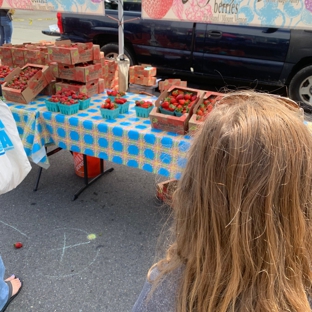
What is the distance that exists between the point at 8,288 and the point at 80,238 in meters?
0.66

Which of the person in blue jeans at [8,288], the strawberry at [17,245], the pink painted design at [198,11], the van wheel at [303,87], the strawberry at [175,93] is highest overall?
the pink painted design at [198,11]

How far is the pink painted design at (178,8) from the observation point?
2.92 m

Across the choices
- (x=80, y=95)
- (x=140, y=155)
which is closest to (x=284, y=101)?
(x=140, y=155)

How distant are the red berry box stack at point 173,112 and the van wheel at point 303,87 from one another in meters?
3.05

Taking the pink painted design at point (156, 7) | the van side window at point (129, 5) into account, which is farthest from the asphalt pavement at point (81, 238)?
the van side window at point (129, 5)

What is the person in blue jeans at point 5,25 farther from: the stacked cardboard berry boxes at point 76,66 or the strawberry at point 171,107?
the strawberry at point 171,107

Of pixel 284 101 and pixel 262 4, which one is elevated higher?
pixel 262 4

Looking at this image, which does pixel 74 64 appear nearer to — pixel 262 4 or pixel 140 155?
pixel 140 155

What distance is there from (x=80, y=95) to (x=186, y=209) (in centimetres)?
239

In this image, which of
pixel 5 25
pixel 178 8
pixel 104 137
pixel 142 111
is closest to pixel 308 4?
pixel 178 8

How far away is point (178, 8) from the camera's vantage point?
295 centimetres

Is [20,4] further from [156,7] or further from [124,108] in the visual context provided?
[124,108]

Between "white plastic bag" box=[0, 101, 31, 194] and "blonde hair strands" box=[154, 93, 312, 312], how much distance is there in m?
1.14

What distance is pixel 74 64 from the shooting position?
3092 millimetres
